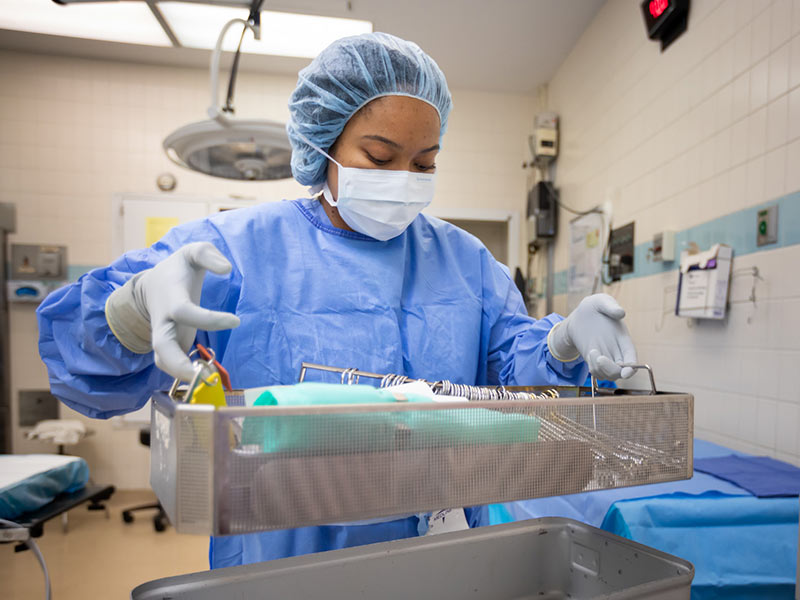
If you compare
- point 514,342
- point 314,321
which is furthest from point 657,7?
point 314,321

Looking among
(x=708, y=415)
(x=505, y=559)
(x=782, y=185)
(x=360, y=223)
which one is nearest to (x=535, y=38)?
(x=782, y=185)

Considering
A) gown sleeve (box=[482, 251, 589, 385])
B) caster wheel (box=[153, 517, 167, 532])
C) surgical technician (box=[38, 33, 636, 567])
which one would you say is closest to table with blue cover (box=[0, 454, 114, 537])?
caster wheel (box=[153, 517, 167, 532])

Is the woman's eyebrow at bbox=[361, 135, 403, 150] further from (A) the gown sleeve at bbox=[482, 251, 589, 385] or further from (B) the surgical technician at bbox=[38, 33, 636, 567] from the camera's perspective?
(A) the gown sleeve at bbox=[482, 251, 589, 385]

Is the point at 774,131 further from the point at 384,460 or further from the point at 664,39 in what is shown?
the point at 384,460

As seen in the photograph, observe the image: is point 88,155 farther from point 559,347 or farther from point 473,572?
point 473,572

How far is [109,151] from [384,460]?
3.95m

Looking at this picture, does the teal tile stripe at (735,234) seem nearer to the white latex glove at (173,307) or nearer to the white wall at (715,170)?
the white wall at (715,170)

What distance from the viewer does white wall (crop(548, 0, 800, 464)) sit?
1.62m

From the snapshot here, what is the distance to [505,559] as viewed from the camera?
2.58 ft

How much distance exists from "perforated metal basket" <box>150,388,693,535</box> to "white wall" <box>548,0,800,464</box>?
1327mm

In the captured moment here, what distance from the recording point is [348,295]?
96 centimetres

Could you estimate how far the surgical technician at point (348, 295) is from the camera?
30.5 inches

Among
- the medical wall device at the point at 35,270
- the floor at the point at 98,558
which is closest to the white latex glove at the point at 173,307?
the floor at the point at 98,558

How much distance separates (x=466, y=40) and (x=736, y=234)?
2.24m
